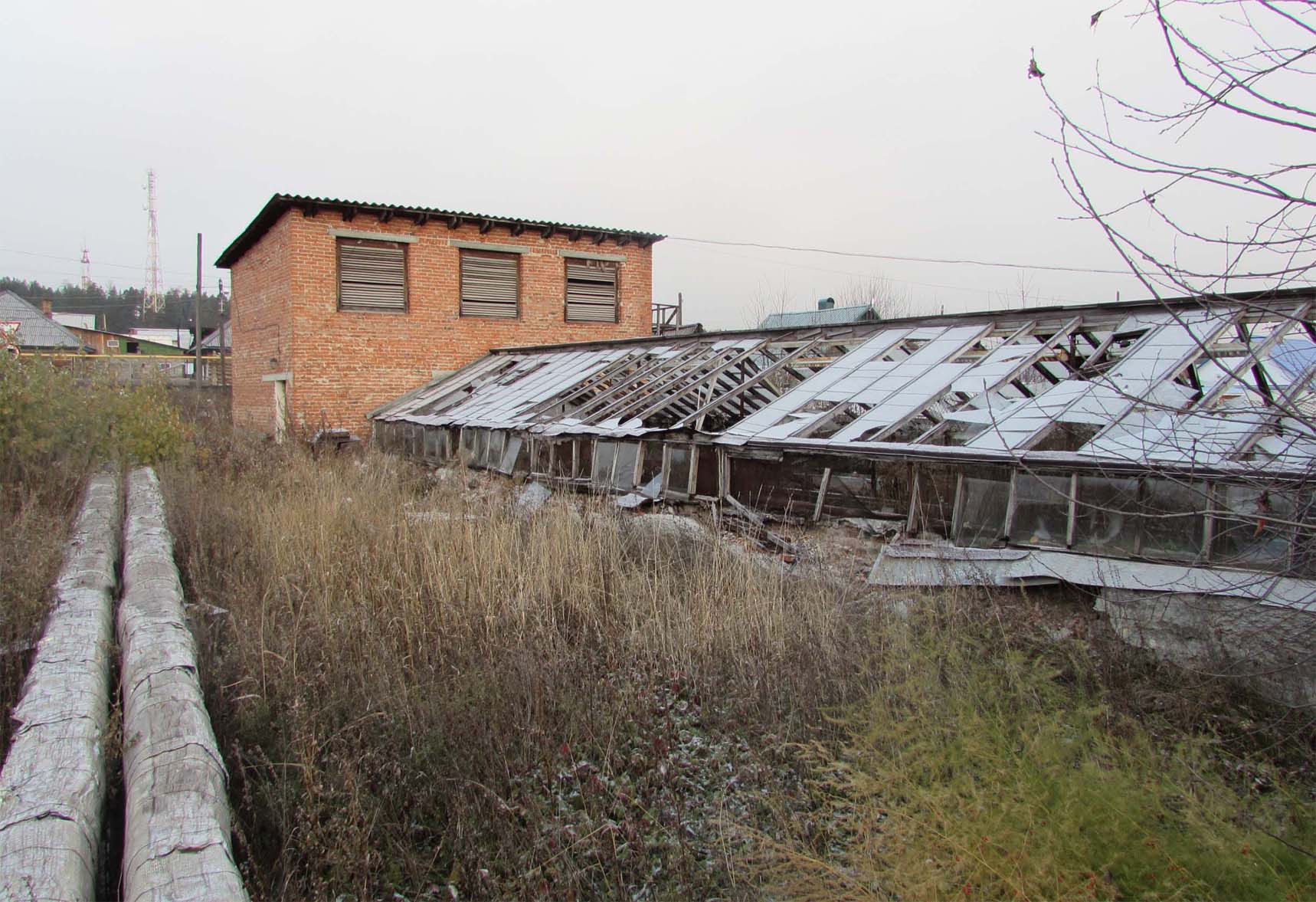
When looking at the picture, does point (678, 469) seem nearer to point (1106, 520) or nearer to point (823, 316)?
point (1106, 520)

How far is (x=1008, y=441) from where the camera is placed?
20.0 ft

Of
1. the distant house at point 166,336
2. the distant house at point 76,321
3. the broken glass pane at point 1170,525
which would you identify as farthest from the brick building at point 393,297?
the distant house at point 166,336

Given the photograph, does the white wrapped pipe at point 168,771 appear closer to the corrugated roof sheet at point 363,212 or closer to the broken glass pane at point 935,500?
the broken glass pane at point 935,500

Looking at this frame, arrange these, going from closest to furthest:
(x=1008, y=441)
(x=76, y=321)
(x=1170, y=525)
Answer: (x=1170, y=525) → (x=1008, y=441) → (x=76, y=321)

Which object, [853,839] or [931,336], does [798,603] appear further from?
[931,336]

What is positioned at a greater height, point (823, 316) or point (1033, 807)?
point (823, 316)

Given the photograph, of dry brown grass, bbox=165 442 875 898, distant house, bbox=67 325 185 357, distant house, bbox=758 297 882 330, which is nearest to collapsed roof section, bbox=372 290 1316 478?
dry brown grass, bbox=165 442 875 898

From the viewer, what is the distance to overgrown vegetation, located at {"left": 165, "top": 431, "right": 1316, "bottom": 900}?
2.51 m

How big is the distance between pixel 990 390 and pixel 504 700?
5.49 meters

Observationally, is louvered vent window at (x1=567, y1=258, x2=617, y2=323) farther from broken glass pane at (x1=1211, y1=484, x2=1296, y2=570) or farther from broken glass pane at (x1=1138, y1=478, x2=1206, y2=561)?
broken glass pane at (x1=1211, y1=484, x2=1296, y2=570)

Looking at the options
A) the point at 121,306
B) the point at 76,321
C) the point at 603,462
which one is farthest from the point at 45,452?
the point at 121,306

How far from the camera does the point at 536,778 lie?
3479 millimetres

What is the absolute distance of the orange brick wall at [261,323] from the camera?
16000mm

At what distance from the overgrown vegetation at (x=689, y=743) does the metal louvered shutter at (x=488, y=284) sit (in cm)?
1221
